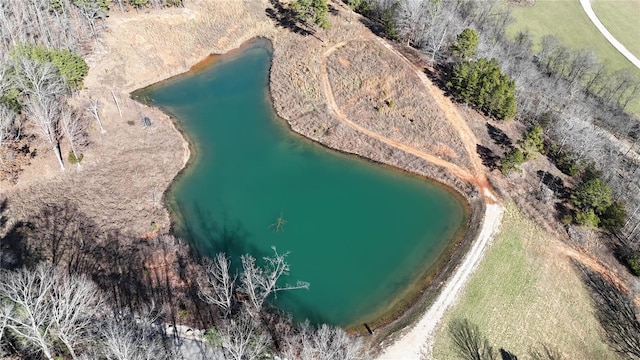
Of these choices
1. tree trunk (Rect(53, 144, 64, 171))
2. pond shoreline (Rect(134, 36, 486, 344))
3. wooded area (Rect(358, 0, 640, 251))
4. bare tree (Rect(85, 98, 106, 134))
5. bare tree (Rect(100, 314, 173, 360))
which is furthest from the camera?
bare tree (Rect(85, 98, 106, 134))

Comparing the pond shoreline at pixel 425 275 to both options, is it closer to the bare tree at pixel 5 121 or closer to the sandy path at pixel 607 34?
the bare tree at pixel 5 121

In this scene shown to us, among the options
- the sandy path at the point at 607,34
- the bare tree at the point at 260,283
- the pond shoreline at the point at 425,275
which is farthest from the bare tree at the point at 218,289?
the sandy path at the point at 607,34

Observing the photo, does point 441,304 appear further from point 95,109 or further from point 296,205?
A: point 95,109

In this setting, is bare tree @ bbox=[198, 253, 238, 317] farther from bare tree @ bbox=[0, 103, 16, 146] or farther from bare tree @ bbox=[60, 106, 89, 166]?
bare tree @ bbox=[0, 103, 16, 146]

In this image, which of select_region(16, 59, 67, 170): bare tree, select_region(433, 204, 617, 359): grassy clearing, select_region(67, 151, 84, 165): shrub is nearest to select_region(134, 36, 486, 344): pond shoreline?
select_region(433, 204, 617, 359): grassy clearing

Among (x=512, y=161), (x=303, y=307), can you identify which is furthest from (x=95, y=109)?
(x=512, y=161)

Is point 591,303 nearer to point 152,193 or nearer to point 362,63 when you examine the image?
point 362,63

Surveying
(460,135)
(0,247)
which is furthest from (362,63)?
(0,247)
